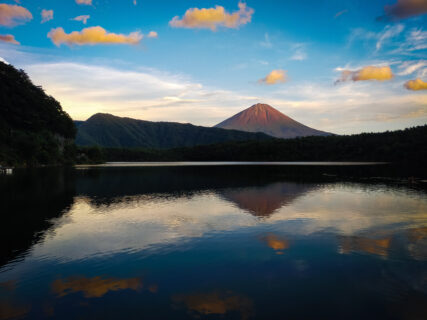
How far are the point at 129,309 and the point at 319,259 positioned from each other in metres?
10.5

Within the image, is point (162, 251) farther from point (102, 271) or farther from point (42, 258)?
point (42, 258)

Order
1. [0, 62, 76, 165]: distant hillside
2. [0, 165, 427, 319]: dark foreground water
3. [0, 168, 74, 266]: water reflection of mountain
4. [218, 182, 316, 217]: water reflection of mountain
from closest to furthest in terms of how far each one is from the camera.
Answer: [0, 165, 427, 319]: dark foreground water
[0, 168, 74, 266]: water reflection of mountain
[218, 182, 316, 217]: water reflection of mountain
[0, 62, 76, 165]: distant hillside

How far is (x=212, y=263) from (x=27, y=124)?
5844 inches

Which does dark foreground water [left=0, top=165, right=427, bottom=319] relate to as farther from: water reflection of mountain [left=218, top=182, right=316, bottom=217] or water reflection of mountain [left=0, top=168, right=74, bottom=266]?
water reflection of mountain [left=218, top=182, right=316, bottom=217]

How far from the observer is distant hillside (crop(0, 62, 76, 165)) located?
112438 mm

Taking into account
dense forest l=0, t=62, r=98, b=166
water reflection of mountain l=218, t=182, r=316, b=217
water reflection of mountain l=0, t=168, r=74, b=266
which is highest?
dense forest l=0, t=62, r=98, b=166

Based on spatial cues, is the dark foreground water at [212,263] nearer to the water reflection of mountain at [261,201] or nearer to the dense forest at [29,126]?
the water reflection of mountain at [261,201]

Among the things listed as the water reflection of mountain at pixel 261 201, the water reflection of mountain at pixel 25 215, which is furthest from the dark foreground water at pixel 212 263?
the water reflection of mountain at pixel 261 201

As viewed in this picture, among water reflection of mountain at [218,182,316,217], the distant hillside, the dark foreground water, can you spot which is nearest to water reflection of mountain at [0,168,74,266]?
the dark foreground water

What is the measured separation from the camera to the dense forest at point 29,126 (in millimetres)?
112500

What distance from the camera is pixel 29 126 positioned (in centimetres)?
13662

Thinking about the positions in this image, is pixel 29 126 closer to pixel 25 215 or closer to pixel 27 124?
pixel 27 124

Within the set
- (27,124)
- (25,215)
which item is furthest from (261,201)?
(27,124)

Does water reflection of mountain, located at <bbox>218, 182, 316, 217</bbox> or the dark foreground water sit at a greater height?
the dark foreground water
